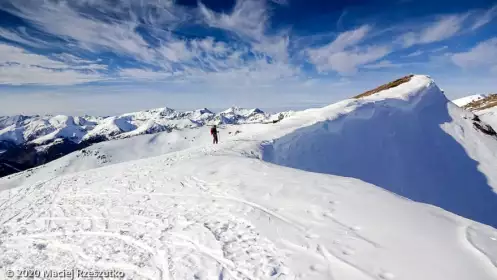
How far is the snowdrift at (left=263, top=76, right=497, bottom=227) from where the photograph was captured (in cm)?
2523

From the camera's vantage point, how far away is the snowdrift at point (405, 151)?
25.2 meters

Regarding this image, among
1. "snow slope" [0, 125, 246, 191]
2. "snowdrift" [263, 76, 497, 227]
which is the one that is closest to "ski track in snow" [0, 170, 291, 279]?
"snowdrift" [263, 76, 497, 227]

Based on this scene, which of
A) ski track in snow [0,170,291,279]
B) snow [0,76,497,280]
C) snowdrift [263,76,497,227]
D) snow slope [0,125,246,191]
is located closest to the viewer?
snow [0,76,497,280]

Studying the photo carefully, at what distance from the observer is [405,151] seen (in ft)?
100

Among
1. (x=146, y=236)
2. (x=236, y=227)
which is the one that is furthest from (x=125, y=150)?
(x=236, y=227)

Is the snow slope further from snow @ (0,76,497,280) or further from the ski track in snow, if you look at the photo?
the ski track in snow

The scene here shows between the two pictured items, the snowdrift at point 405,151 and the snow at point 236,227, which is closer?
the snow at point 236,227

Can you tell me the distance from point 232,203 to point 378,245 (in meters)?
5.18

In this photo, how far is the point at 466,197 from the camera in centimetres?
2772

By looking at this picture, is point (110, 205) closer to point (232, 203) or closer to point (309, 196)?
point (232, 203)

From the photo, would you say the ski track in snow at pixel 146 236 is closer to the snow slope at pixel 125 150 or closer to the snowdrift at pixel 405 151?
the snowdrift at pixel 405 151

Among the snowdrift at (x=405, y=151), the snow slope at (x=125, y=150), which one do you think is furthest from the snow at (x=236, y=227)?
the snow slope at (x=125, y=150)

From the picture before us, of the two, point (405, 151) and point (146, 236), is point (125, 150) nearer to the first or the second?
point (405, 151)

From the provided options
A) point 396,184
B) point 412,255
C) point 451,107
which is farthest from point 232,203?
point 451,107
